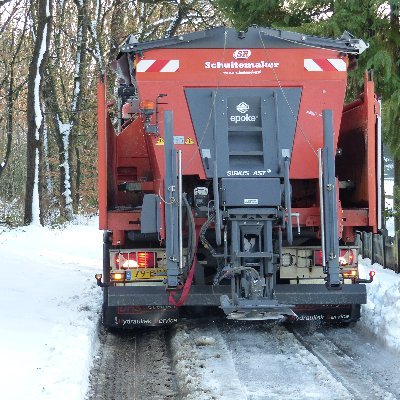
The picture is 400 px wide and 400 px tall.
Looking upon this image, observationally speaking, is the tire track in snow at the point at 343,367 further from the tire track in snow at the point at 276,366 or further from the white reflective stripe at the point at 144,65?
the white reflective stripe at the point at 144,65

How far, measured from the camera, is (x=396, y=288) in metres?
9.00

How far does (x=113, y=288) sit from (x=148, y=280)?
0.38 meters

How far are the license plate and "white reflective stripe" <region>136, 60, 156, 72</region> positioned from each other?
2102 millimetres

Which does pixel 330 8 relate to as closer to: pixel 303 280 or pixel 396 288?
pixel 396 288

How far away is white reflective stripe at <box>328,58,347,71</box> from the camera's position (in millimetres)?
7312

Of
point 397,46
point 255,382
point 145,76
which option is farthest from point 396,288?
point 397,46

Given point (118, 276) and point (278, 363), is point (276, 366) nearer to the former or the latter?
point (278, 363)

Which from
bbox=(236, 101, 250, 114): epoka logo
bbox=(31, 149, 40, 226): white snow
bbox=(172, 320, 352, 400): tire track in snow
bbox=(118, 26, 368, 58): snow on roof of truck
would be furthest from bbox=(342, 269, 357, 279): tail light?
bbox=(31, 149, 40, 226): white snow

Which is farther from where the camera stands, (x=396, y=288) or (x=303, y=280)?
(x=396, y=288)

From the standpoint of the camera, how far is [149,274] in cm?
742

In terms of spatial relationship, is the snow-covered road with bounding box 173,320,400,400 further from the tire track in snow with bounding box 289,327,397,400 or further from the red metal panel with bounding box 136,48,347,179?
the red metal panel with bounding box 136,48,347,179

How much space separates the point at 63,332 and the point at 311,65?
12.4ft

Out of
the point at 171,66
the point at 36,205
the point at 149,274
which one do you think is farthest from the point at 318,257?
the point at 36,205

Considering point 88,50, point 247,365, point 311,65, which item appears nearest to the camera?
point 247,365
